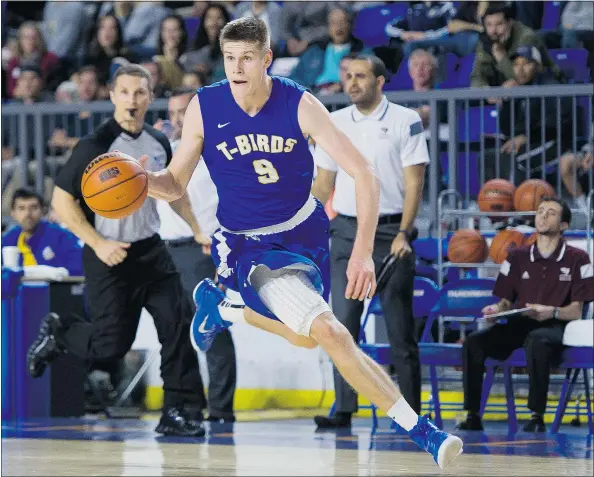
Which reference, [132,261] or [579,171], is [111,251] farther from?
[579,171]

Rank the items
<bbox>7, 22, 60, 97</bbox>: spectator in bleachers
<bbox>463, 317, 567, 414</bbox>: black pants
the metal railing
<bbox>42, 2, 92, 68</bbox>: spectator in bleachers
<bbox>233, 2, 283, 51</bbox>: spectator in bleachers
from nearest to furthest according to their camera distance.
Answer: <bbox>463, 317, 567, 414</bbox>: black pants → the metal railing → <bbox>233, 2, 283, 51</bbox>: spectator in bleachers → <bbox>7, 22, 60, 97</bbox>: spectator in bleachers → <bbox>42, 2, 92, 68</bbox>: spectator in bleachers

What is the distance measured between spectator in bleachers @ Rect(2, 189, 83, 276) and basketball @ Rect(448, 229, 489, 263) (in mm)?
3162

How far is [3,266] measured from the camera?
33.1ft

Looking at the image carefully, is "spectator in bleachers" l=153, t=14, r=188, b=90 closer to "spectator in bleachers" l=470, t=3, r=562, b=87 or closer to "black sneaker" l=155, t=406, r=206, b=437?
"spectator in bleachers" l=470, t=3, r=562, b=87

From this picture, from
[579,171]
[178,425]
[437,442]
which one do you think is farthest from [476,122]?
[437,442]

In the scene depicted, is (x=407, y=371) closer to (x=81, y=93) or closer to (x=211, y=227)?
(x=211, y=227)

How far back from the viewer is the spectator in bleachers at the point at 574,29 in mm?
12164

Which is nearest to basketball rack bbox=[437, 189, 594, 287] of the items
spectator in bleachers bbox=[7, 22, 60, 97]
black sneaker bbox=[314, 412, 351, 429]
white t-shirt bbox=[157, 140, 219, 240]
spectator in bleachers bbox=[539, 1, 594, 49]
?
black sneaker bbox=[314, 412, 351, 429]

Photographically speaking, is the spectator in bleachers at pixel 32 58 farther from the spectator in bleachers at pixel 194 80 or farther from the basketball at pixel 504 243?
the basketball at pixel 504 243

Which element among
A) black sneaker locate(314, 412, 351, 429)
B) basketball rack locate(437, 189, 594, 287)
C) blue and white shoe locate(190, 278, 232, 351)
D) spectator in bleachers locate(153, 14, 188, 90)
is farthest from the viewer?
spectator in bleachers locate(153, 14, 188, 90)

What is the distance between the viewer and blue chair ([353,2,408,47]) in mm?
13609

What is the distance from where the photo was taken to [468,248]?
10.3m

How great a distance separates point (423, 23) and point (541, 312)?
477 centimetres

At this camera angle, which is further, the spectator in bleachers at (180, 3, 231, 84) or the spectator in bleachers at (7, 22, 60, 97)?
the spectator in bleachers at (7, 22, 60, 97)
